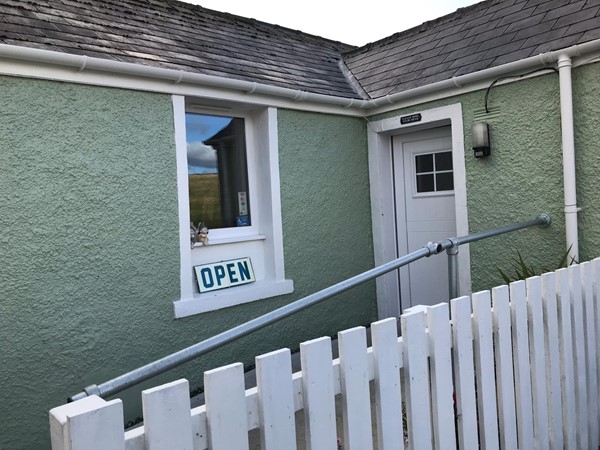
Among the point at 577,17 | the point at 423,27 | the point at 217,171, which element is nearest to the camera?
the point at 577,17

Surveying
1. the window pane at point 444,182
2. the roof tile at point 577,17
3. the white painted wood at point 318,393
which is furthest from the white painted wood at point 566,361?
the window pane at point 444,182

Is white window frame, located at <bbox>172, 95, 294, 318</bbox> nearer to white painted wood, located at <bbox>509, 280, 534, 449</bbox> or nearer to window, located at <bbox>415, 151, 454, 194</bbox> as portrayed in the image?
window, located at <bbox>415, 151, 454, 194</bbox>

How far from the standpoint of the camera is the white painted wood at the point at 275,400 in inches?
67.1

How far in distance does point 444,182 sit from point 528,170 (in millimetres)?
1157

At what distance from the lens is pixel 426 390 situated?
219cm

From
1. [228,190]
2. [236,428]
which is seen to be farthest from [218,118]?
[236,428]

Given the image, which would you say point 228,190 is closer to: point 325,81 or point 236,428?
point 325,81

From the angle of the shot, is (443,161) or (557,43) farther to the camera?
(443,161)

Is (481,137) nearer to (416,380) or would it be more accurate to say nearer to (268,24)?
(268,24)

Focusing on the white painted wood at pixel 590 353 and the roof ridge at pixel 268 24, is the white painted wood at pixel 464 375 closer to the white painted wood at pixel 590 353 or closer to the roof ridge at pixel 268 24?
the white painted wood at pixel 590 353

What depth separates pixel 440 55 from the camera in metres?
5.95

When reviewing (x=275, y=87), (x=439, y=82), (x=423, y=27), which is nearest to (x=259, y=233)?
(x=275, y=87)

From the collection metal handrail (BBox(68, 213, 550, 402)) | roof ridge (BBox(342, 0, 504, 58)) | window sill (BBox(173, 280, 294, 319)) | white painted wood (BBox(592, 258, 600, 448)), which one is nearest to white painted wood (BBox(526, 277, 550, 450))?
white painted wood (BBox(592, 258, 600, 448))

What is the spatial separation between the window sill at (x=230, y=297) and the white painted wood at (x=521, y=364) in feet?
9.49
